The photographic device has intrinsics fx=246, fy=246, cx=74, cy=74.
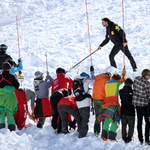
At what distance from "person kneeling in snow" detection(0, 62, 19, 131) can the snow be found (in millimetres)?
506

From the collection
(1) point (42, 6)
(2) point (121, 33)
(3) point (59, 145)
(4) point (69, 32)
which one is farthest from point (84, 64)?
(1) point (42, 6)

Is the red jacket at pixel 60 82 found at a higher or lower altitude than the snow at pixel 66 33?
lower

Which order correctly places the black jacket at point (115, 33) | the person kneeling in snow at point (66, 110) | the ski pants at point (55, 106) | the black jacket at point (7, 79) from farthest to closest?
the black jacket at point (115, 33), the ski pants at point (55, 106), the person kneeling in snow at point (66, 110), the black jacket at point (7, 79)

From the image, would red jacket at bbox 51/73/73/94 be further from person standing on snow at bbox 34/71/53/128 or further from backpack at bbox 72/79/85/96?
backpack at bbox 72/79/85/96

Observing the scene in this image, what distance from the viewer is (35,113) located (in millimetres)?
5832

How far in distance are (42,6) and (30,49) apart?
23.2ft

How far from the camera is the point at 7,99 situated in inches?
201

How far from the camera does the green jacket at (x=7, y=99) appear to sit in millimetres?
5027

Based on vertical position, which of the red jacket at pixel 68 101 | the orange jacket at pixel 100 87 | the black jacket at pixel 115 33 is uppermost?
the black jacket at pixel 115 33

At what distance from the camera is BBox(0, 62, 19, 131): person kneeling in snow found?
16.4ft

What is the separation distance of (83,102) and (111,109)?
0.61m

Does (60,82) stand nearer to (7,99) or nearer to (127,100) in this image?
(7,99)

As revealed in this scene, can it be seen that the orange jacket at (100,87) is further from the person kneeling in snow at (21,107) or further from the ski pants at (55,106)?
the person kneeling in snow at (21,107)

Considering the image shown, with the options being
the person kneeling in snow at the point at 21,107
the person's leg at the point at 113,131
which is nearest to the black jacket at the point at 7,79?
the person kneeling in snow at the point at 21,107
